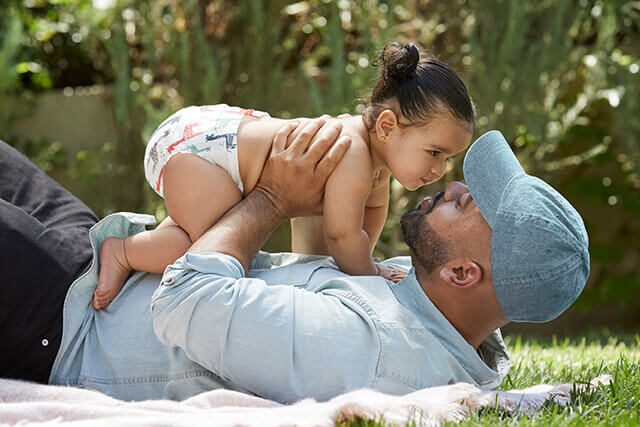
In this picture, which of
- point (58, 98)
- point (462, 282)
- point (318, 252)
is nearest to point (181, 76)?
point (58, 98)

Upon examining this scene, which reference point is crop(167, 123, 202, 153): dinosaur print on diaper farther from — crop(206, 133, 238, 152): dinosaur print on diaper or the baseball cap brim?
the baseball cap brim

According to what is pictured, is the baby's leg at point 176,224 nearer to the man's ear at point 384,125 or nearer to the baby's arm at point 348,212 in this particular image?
the baby's arm at point 348,212

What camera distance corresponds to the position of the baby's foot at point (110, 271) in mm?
2217

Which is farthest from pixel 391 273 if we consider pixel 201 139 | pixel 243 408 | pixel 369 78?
pixel 369 78

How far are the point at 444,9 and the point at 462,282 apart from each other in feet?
14.4

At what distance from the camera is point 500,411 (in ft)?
6.15

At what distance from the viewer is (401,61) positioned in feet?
8.57

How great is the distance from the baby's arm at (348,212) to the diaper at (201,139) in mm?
381

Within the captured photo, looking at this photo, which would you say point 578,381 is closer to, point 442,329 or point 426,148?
point 442,329

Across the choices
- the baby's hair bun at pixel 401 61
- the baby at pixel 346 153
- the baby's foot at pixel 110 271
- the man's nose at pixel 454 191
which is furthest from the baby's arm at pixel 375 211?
the baby's foot at pixel 110 271

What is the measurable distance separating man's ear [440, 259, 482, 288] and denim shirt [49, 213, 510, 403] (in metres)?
0.10

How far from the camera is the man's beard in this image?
2.14 m

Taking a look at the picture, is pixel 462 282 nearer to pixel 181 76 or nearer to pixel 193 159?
pixel 193 159

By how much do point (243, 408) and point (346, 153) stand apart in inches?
44.9
